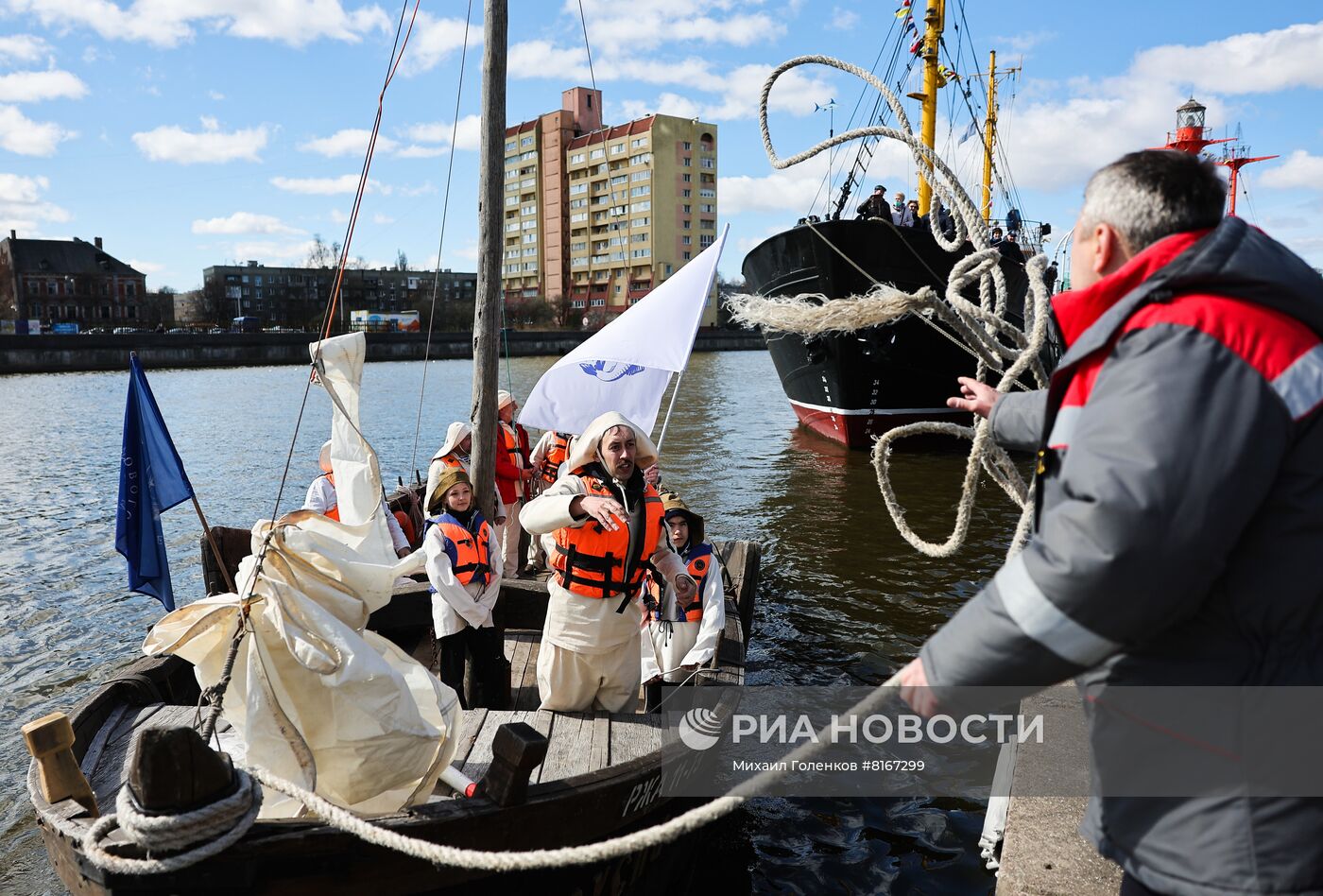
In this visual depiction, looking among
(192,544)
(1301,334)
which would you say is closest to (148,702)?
(1301,334)

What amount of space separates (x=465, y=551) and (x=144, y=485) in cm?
188

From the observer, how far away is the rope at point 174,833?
8.61 ft

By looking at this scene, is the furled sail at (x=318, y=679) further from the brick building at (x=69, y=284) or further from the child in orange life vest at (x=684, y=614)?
the brick building at (x=69, y=284)

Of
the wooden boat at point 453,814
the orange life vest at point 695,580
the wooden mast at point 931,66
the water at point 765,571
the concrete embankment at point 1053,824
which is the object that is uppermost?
the wooden mast at point 931,66

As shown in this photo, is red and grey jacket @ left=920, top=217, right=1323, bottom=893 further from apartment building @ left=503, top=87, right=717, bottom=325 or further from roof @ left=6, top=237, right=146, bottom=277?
roof @ left=6, top=237, right=146, bottom=277

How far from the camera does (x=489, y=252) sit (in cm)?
640

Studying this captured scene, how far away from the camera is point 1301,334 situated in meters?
1.45

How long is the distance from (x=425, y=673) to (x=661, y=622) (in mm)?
2401

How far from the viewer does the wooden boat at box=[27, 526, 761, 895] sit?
9.98 ft

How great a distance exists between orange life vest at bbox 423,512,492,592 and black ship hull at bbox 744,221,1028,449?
13.3 metres

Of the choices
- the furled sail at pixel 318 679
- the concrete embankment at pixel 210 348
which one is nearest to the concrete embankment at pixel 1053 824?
the furled sail at pixel 318 679

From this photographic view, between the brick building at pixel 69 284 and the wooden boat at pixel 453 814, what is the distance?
95231 mm

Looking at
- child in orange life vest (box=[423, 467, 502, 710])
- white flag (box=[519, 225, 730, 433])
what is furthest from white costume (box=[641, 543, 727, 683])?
white flag (box=[519, 225, 730, 433])

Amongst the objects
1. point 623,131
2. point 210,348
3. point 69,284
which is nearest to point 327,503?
point 210,348
